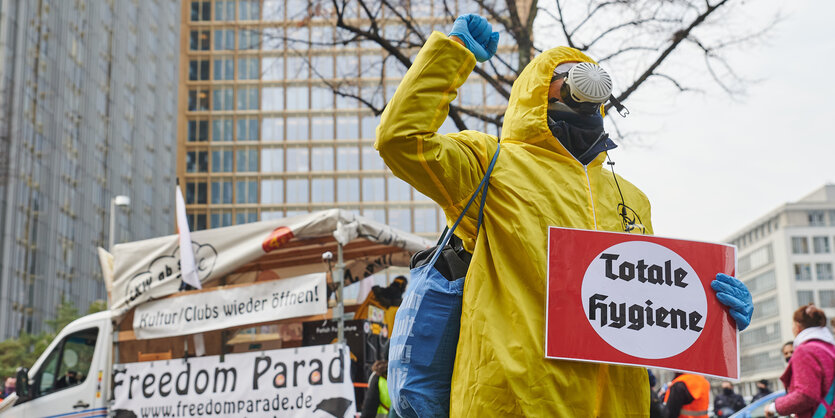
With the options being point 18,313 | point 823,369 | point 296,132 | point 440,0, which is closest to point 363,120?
point 296,132

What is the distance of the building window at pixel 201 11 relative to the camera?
6925 centimetres

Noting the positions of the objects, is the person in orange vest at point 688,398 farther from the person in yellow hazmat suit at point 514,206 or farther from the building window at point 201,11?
the building window at point 201,11

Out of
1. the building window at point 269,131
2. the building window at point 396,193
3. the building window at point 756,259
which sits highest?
the building window at point 269,131

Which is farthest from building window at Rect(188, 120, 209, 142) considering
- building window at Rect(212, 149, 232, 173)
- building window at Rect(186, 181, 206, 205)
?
building window at Rect(186, 181, 206, 205)

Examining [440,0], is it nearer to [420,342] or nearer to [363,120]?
[420,342]

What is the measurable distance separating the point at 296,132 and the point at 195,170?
335 inches

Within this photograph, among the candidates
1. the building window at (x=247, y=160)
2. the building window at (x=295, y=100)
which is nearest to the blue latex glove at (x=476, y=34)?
the building window at (x=247, y=160)

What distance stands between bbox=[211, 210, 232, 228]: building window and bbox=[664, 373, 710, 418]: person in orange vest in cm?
5973

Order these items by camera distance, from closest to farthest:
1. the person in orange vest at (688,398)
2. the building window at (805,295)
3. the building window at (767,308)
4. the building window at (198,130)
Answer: the person in orange vest at (688,398) < the building window at (198,130) < the building window at (805,295) < the building window at (767,308)

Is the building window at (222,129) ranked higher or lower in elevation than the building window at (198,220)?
higher

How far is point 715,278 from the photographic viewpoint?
8.54 feet

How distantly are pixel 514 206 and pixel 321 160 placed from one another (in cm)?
6488

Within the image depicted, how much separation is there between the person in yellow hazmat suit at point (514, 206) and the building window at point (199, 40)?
68.7 m

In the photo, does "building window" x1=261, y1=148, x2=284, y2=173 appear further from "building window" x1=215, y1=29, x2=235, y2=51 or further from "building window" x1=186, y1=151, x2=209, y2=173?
"building window" x1=215, y1=29, x2=235, y2=51
